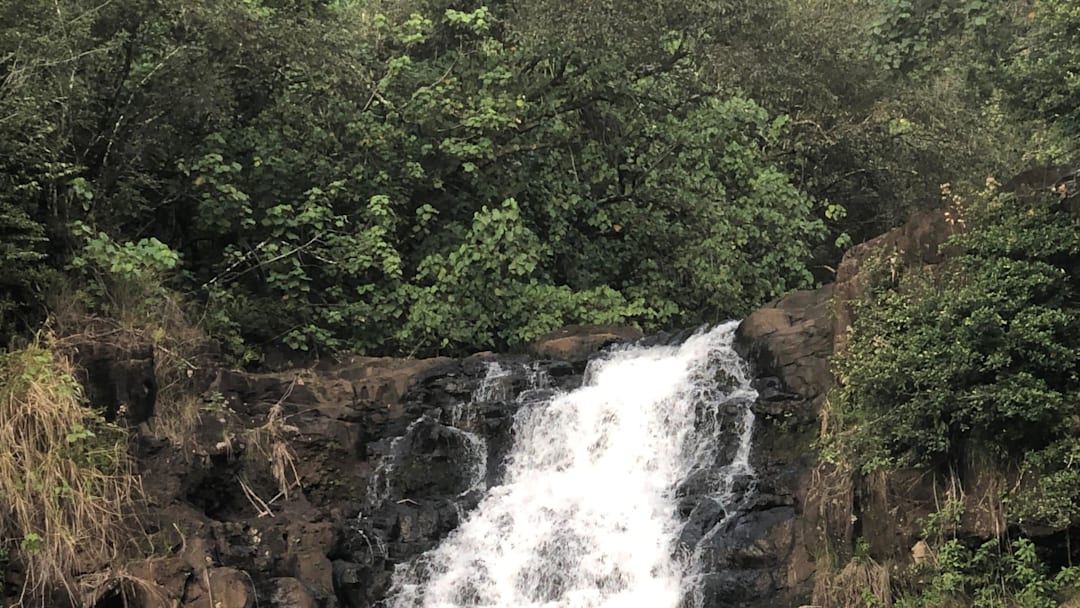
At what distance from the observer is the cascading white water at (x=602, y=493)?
9.39 metres

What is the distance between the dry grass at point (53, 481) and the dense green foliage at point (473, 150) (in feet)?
5.93

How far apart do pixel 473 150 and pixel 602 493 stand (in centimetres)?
598

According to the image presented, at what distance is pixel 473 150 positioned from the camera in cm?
1428

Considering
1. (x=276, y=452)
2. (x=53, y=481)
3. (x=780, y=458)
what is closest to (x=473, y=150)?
(x=276, y=452)

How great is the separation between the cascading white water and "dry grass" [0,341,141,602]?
2921mm

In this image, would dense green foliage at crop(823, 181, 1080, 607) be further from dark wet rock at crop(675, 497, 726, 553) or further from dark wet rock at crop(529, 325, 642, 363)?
dark wet rock at crop(529, 325, 642, 363)

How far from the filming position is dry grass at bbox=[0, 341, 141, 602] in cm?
788

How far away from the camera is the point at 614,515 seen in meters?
10.1

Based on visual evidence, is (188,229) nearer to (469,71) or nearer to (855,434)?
(469,71)

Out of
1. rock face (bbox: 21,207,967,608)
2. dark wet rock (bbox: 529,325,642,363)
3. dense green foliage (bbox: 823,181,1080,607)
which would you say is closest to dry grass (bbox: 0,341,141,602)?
rock face (bbox: 21,207,967,608)

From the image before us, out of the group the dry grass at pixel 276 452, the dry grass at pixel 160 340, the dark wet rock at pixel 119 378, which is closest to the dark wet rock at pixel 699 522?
the dry grass at pixel 276 452

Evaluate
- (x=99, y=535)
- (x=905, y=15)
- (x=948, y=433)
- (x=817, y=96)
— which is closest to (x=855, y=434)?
(x=948, y=433)

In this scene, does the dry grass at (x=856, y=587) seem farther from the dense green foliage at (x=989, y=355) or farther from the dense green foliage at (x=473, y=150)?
the dense green foliage at (x=473, y=150)

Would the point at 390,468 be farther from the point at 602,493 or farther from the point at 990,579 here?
the point at 990,579
